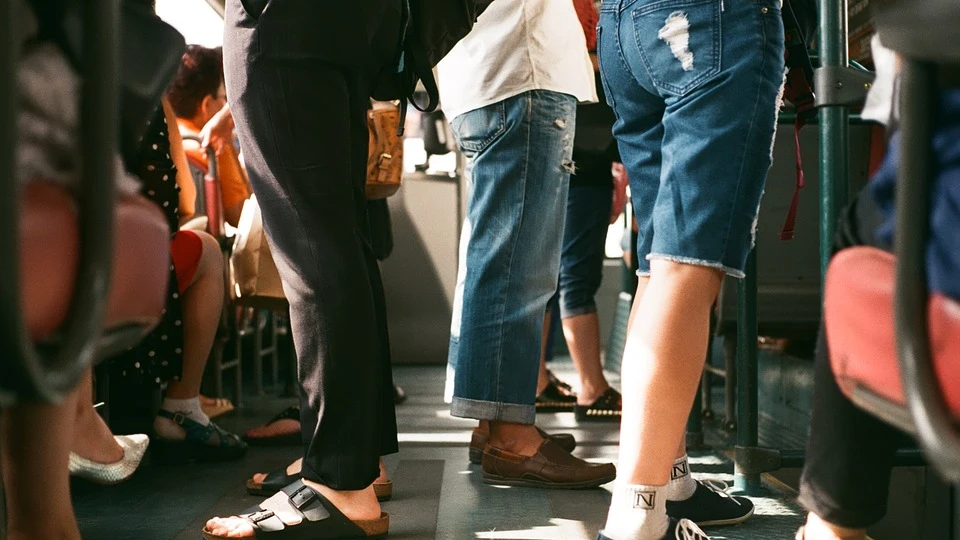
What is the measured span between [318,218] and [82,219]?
2.90ft

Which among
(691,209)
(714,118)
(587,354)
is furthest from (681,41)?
(587,354)

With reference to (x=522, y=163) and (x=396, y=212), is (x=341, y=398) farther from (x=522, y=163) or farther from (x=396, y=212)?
(x=396, y=212)

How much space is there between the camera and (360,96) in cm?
157

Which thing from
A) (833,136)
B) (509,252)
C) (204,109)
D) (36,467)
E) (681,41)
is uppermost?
(204,109)

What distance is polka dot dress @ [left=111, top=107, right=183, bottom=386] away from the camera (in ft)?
7.46

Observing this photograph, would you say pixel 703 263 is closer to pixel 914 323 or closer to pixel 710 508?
pixel 710 508

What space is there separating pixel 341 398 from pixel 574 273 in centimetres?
178

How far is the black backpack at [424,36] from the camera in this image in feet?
5.28

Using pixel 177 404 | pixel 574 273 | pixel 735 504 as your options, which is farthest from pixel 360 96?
pixel 574 273

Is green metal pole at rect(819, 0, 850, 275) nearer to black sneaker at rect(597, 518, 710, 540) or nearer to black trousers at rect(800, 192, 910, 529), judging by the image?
black sneaker at rect(597, 518, 710, 540)

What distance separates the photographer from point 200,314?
2.55 meters

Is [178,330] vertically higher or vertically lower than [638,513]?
higher

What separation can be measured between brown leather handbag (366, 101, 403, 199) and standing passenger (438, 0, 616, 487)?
0.41 meters

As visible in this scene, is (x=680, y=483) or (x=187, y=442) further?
(x=187, y=442)
